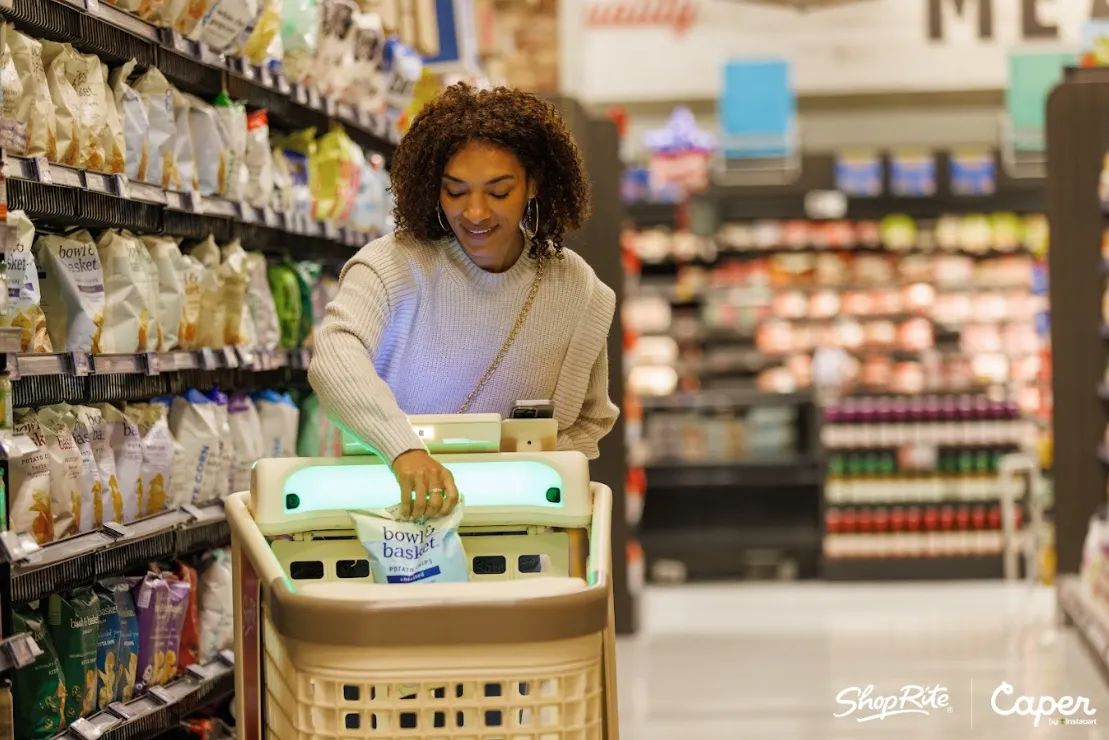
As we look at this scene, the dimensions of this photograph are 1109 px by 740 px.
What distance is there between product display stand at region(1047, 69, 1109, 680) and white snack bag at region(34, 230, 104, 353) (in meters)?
4.93

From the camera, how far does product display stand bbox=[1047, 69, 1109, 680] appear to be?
22.7ft

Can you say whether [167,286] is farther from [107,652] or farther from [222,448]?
[107,652]

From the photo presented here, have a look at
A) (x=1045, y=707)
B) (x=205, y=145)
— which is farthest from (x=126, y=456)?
(x=1045, y=707)

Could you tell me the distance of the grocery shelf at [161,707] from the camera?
319 cm

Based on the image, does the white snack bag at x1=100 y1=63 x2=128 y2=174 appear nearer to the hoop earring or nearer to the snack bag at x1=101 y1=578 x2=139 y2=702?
the snack bag at x1=101 y1=578 x2=139 y2=702

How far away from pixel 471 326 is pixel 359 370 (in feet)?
1.14

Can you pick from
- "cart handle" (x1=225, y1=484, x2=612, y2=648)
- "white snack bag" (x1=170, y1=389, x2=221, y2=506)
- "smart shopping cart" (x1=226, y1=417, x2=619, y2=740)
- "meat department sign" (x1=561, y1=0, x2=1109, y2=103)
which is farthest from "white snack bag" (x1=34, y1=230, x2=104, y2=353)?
"meat department sign" (x1=561, y1=0, x2=1109, y2=103)

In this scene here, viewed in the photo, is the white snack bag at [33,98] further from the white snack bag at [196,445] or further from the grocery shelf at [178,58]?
the white snack bag at [196,445]

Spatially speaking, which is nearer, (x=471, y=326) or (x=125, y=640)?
(x=471, y=326)

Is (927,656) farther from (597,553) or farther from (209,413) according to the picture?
(597,553)

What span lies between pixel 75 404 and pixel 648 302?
8100 millimetres

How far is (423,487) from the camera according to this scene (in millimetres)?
2037

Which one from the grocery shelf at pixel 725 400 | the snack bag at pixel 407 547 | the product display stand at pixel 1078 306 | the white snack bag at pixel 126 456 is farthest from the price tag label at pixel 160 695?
the grocery shelf at pixel 725 400

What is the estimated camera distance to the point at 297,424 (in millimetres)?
4574
